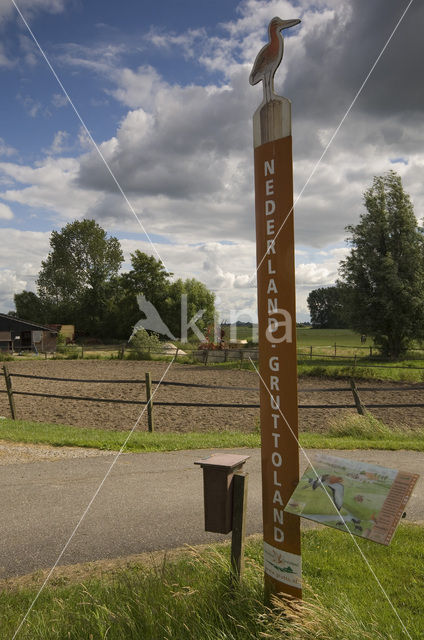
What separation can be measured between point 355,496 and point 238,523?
3.98 ft

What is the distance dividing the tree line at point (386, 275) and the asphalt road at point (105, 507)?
75.9 ft

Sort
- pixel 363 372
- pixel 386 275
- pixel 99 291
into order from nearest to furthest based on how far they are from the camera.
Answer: pixel 363 372 → pixel 386 275 → pixel 99 291

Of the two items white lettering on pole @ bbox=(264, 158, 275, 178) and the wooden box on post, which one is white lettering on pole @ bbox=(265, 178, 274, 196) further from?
the wooden box on post

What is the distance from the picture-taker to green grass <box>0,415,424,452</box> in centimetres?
872

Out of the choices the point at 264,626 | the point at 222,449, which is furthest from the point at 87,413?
the point at 264,626

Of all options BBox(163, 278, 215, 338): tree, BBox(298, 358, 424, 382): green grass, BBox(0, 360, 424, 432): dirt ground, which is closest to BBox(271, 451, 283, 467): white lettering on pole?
BBox(0, 360, 424, 432): dirt ground

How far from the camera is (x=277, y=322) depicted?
9.81 feet

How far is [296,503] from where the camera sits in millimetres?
2639

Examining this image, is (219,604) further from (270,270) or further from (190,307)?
(190,307)

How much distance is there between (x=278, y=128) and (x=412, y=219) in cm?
3120

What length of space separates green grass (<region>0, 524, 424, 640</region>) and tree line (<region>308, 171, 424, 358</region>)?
1062 inches

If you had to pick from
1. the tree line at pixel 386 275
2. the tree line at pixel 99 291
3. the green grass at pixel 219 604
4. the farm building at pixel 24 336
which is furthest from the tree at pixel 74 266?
the green grass at pixel 219 604

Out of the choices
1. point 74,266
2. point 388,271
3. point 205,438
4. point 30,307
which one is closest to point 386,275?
point 388,271

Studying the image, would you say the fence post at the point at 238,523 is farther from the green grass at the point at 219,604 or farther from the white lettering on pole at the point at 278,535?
the white lettering on pole at the point at 278,535
